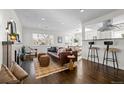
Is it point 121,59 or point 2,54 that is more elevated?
point 2,54

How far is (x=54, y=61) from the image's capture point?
16.2 feet

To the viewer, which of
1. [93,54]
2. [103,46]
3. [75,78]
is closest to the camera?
[75,78]

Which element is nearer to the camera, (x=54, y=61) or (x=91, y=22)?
(x=91, y=22)

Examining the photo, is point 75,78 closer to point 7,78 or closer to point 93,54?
point 7,78

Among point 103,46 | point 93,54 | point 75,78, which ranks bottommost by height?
point 75,78

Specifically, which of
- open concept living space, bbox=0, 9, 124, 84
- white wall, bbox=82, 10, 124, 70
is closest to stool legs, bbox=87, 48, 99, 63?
open concept living space, bbox=0, 9, 124, 84

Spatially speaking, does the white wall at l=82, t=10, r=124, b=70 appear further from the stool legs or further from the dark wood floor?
the dark wood floor

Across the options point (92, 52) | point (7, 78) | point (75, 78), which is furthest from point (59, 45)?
point (7, 78)

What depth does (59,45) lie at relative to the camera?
4.92 m

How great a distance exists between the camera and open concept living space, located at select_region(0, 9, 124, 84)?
2.50 meters
